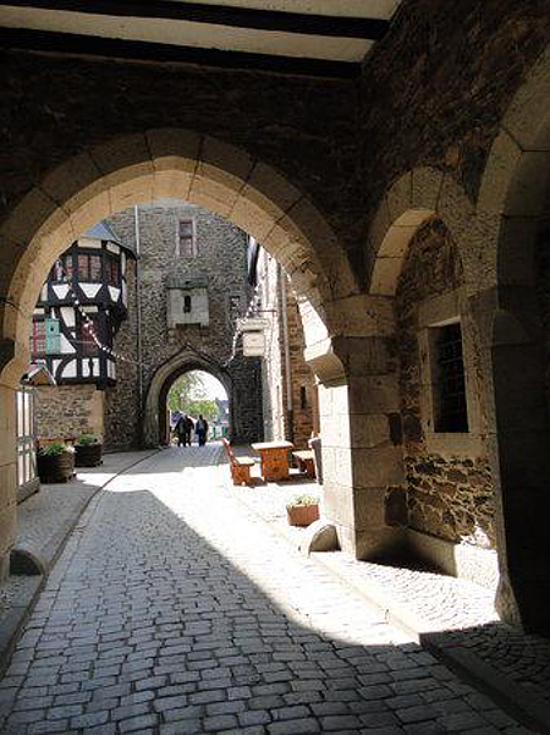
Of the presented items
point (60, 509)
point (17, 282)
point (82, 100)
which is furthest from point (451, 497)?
point (60, 509)

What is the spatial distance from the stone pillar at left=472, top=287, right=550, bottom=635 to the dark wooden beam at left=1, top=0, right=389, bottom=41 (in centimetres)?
249

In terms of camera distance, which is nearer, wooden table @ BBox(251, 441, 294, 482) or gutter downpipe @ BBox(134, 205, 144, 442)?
wooden table @ BBox(251, 441, 294, 482)

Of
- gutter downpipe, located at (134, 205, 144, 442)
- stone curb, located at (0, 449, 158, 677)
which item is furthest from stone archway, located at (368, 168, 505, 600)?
gutter downpipe, located at (134, 205, 144, 442)

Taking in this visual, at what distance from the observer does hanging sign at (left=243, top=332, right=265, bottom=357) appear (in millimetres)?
16358

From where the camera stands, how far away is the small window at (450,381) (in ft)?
14.5

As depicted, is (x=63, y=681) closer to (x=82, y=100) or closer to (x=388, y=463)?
(x=388, y=463)

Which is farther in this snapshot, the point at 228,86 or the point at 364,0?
the point at 228,86

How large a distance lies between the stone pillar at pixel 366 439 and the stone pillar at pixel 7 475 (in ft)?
8.14

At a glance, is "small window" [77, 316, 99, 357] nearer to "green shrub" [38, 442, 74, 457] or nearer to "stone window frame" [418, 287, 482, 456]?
"green shrub" [38, 442, 74, 457]

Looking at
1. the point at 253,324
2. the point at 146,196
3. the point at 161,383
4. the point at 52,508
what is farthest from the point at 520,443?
the point at 161,383

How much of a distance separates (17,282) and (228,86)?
227 cm

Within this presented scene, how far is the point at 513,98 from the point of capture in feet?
9.93

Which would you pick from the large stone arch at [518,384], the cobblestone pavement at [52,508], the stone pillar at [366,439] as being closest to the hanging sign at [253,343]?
the cobblestone pavement at [52,508]

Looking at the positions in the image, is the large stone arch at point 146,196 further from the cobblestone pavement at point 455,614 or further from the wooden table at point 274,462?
the wooden table at point 274,462
